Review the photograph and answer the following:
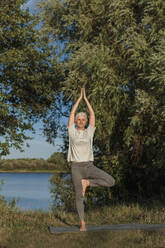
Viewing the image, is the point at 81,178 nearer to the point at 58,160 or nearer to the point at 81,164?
the point at 81,164

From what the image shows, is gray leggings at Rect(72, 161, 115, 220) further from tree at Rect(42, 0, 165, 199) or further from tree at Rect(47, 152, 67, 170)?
tree at Rect(47, 152, 67, 170)

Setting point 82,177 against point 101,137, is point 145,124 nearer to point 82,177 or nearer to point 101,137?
point 101,137

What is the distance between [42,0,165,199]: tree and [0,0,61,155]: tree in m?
1.43

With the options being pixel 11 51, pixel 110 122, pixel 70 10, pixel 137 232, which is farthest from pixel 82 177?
pixel 70 10

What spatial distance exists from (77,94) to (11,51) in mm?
3129

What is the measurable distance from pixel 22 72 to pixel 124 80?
13.8ft

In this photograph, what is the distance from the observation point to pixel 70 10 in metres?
15.2

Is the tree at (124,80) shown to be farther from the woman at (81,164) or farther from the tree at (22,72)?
the woman at (81,164)

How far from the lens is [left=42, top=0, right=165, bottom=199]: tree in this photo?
12.3 metres

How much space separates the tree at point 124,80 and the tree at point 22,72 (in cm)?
143

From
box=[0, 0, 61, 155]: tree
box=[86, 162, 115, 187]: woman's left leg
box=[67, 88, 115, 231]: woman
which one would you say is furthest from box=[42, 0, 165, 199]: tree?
box=[86, 162, 115, 187]: woman's left leg

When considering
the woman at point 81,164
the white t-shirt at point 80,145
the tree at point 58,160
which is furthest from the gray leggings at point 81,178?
the tree at point 58,160

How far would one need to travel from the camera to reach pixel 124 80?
13242 mm

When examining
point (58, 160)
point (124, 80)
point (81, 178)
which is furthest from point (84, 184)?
point (58, 160)
